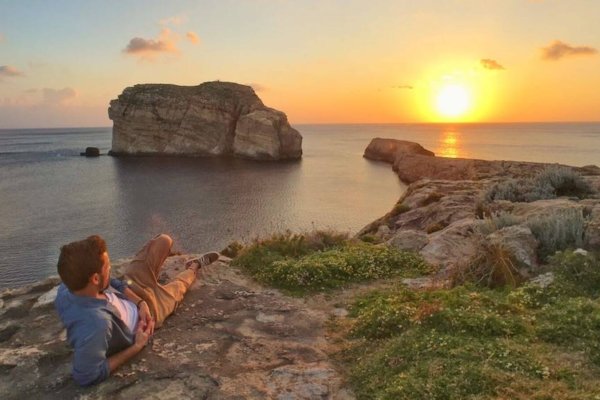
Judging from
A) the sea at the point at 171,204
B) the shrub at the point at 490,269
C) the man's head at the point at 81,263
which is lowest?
the sea at the point at 171,204

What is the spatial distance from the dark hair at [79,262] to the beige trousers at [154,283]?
1.81m

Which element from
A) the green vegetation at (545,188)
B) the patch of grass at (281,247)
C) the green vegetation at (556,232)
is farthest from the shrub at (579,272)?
the green vegetation at (545,188)

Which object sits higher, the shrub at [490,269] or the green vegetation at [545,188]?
the green vegetation at [545,188]

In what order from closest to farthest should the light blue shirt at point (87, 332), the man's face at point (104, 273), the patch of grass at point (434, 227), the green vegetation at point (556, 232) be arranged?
the light blue shirt at point (87, 332) → the man's face at point (104, 273) → the green vegetation at point (556, 232) → the patch of grass at point (434, 227)

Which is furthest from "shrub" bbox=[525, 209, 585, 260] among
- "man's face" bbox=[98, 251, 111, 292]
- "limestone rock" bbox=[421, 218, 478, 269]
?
"man's face" bbox=[98, 251, 111, 292]

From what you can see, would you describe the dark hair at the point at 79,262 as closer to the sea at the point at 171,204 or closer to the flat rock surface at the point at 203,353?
the flat rock surface at the point at 203,353

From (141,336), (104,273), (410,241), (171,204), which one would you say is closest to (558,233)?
(410,241)

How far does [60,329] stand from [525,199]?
16422mm

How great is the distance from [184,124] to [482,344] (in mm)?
99236

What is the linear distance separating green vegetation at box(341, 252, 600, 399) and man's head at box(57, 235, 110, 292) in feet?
11.2

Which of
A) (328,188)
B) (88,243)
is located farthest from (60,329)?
(328,188)

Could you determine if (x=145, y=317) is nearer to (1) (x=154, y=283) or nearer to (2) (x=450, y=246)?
(1) (x=154, y=283)

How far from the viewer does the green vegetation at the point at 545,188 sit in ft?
56.1

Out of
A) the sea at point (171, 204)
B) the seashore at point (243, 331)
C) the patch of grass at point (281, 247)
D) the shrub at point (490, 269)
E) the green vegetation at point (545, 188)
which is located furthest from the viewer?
the sea at point (171, 204)
